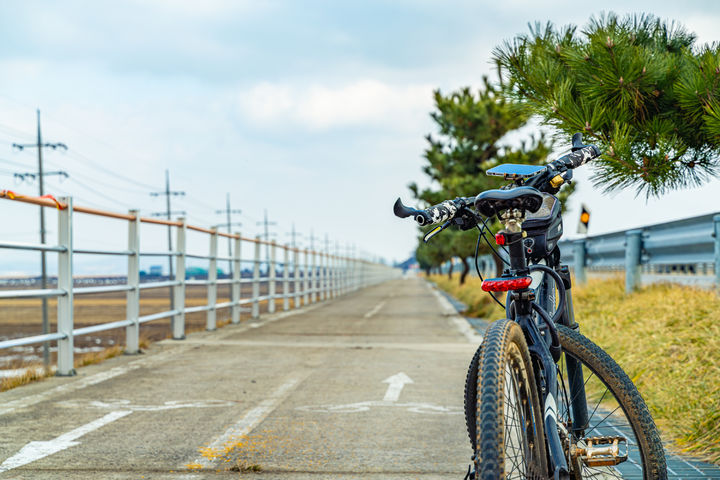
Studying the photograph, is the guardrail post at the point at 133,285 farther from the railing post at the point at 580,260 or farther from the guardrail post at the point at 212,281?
the railing post at the point at 580,260

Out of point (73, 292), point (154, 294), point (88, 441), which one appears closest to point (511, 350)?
point (88, 441)

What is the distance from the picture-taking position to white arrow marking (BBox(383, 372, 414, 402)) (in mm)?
6566

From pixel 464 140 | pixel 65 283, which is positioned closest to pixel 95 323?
pixel 464 140

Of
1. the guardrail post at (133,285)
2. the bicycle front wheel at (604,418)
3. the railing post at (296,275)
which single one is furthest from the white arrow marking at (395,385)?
the railing post at (296,275)

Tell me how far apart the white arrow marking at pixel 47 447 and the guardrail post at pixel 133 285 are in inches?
152

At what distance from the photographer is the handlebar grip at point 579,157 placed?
9.96 ft

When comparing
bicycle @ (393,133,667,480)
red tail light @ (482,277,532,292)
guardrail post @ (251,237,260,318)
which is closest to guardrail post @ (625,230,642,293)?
bicycle @ (393,133,667,480)

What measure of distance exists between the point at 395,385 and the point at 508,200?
494cm

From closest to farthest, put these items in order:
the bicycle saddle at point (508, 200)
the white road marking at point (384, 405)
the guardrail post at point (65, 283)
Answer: the bicycle saddle at point (508, 200) < the white road marking at point (384, 405) < the guardrail post at point (65, 283)

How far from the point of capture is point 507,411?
2.33 m

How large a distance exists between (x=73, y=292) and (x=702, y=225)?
6.60 m

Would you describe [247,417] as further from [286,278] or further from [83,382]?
[286,278]

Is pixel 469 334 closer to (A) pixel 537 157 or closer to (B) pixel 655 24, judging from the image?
(A) pixel 537 157

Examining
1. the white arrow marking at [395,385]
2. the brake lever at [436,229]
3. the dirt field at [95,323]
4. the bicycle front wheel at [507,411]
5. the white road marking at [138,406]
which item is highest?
the brake lever at [436,229]
